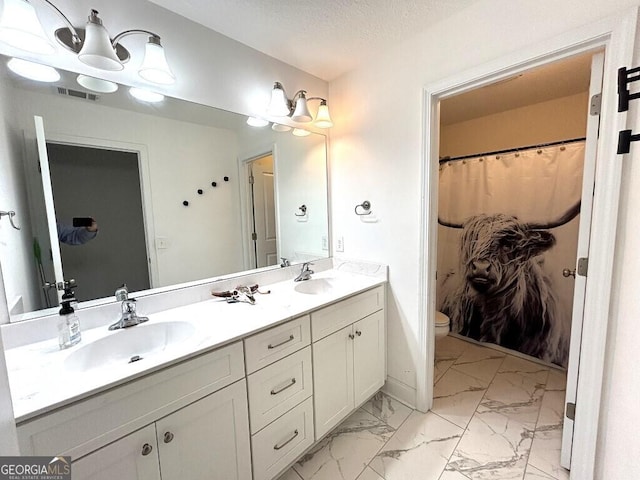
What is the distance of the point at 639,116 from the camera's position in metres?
0.98

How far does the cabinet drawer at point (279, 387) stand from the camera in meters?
1.14

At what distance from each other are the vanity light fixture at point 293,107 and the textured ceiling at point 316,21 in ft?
0.80

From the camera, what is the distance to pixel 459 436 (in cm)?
157

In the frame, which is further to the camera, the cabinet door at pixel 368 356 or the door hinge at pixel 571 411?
the cabinet door at pixel 368 356

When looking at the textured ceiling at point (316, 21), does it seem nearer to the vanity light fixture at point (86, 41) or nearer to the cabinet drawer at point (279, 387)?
the vanity light fixture at point (86, 41)

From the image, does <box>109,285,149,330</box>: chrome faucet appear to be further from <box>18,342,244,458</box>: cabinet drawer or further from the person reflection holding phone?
<box>18,342,244,458</box>: cabinet drawer

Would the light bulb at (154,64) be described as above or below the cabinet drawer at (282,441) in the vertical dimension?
above

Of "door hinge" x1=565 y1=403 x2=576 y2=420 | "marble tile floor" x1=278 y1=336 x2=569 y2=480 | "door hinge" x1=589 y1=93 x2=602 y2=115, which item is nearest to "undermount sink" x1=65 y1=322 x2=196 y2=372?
"marble tile floor" x1=278 y1=336 x2=569 y2=480

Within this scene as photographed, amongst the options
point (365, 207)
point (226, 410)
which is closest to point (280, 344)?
point (226, 410)

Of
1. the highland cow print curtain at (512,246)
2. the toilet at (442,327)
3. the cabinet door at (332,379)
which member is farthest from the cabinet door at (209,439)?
the highland cow print curtain at (512,246)

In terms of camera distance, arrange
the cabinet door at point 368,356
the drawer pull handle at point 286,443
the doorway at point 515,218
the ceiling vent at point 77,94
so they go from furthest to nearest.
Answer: the doorway at point 515,218 → the cabinet door at point 368,356 → the drawer pull handle at point 286,443 → the ceiling vent at point 77,94

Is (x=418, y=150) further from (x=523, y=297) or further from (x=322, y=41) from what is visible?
(x=523, y=297)

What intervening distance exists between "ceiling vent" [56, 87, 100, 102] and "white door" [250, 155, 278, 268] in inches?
32.8

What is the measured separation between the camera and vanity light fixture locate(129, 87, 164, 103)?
4.22 feet
